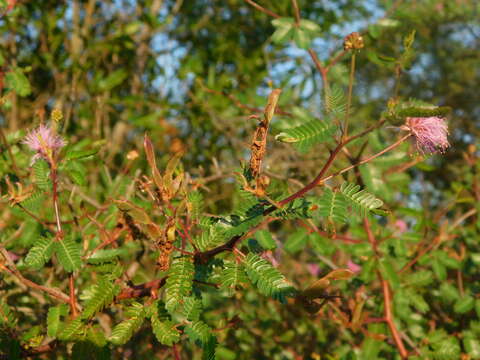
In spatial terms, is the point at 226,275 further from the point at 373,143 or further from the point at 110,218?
the point at 373,143

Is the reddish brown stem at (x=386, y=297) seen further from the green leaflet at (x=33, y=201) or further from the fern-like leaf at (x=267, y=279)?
the green leaflet at (x=33, y=201)

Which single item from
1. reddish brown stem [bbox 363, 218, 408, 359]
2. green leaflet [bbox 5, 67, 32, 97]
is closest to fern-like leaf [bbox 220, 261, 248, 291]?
reddish brown stem [bbox 363, 218, 408, 359]

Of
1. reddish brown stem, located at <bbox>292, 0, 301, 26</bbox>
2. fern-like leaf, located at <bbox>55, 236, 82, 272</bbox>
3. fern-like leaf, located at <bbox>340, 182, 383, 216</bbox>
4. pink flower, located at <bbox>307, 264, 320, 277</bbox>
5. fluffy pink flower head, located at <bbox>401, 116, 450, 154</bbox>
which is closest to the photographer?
fern-like leaf, located at <bbox>340, 182, 383, 216</bbox>

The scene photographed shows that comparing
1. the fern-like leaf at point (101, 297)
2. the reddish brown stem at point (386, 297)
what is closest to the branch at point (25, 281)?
the fern-like leaf at point (101, 297)

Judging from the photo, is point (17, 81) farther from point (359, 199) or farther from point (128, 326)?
point (359, 199)

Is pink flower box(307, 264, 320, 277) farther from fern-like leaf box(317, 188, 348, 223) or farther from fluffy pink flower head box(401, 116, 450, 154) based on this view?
fern-like leaf box(317, 188, 348, 223)

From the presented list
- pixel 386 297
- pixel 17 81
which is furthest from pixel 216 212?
pixel 17 81
